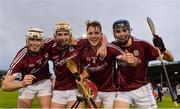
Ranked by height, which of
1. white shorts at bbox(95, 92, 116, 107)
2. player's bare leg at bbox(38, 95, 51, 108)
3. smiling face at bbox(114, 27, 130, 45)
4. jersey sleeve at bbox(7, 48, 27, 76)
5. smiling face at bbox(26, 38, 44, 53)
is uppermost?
smiling face at bbox(114, 27, 130, 45)

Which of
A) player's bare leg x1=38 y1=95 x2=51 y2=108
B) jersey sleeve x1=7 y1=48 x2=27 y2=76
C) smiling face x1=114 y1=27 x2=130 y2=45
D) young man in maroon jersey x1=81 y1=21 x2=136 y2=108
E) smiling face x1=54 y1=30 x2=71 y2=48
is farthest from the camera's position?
player's bare leg x1=38 y1=95 x2=51 y2=108

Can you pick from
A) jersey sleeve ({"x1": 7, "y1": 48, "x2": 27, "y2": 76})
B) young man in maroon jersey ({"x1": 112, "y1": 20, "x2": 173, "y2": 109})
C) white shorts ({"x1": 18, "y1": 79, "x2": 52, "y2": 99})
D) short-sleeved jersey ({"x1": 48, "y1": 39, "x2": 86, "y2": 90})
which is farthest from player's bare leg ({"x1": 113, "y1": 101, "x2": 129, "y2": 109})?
jersey sleeve ({"x1": 7, "y1": 48, "x2": 27, "y2": 76})

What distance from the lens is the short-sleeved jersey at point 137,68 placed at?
28.5 ft

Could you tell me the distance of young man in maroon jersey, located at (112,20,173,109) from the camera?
866cm

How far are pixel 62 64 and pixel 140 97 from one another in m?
1.75

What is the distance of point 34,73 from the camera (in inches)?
376

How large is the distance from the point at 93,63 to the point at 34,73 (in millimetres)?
1504

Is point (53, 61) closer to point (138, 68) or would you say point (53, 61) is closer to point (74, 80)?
point (74, 80)

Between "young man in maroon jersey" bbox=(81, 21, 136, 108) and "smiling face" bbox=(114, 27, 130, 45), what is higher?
"smiling face" bbox=(114, 27, 130, 45)

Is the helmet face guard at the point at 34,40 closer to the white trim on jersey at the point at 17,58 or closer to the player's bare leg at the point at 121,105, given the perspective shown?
the white trim on jersey at the point at 17,58

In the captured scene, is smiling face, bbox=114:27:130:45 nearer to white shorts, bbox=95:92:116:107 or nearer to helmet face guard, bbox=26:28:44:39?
white shorts, bbox=95:92:116:107

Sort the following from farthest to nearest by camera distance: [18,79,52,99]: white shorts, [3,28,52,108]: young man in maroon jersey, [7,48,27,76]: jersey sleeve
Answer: [18,79,52,99]: white shorts → [7,48,27,76]: jersey sleeve → [3,28,52,108]: young man in maroon jersey

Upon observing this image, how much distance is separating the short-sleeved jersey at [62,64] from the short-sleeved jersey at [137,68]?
3.38 feet

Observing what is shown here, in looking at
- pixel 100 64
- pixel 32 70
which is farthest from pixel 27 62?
pixel 100 64
